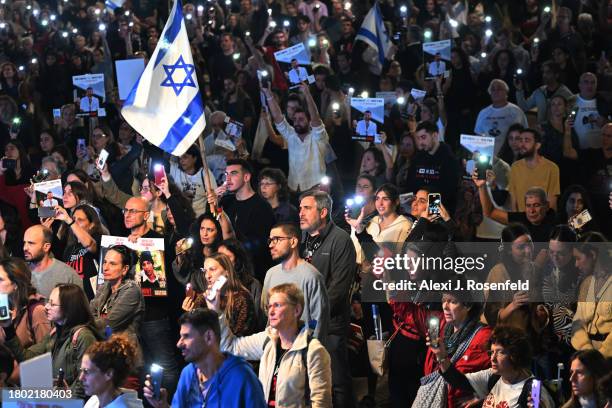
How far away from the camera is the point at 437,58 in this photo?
1568cm

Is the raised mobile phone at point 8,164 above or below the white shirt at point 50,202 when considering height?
below

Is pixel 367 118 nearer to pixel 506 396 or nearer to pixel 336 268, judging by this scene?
pixel 336 268

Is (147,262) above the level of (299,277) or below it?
below

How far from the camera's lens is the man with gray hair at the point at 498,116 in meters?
14.0

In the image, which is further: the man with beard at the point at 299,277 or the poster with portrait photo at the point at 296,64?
the poster with portrait photo at the point at 296,64

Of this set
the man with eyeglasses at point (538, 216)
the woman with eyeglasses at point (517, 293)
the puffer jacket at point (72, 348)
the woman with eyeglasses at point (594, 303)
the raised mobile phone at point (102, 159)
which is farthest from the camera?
the raised mobile phone at point (102, 159)

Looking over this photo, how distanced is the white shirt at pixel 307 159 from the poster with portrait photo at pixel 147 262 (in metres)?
3.32

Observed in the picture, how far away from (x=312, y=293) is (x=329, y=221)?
3.19 feet

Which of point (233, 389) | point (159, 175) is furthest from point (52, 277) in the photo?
point (233, 389)

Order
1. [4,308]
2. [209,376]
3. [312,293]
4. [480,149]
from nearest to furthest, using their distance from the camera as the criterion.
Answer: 1. [209,376]
2. [4,308]
3. [312,293]
4. [480,149]

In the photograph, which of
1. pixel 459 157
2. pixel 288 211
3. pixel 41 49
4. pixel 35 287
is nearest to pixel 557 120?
pixel 459 157

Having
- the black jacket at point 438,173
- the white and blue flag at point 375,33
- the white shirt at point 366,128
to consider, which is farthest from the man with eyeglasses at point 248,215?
the white and blue flag at point 375,33

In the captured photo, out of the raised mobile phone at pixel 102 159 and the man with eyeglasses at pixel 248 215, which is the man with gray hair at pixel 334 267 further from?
the raised mobile phone at pixel 102 159

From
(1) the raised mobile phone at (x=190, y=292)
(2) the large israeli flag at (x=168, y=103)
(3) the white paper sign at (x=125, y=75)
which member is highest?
(2) the large israeli flag at (x=168, y=103)
